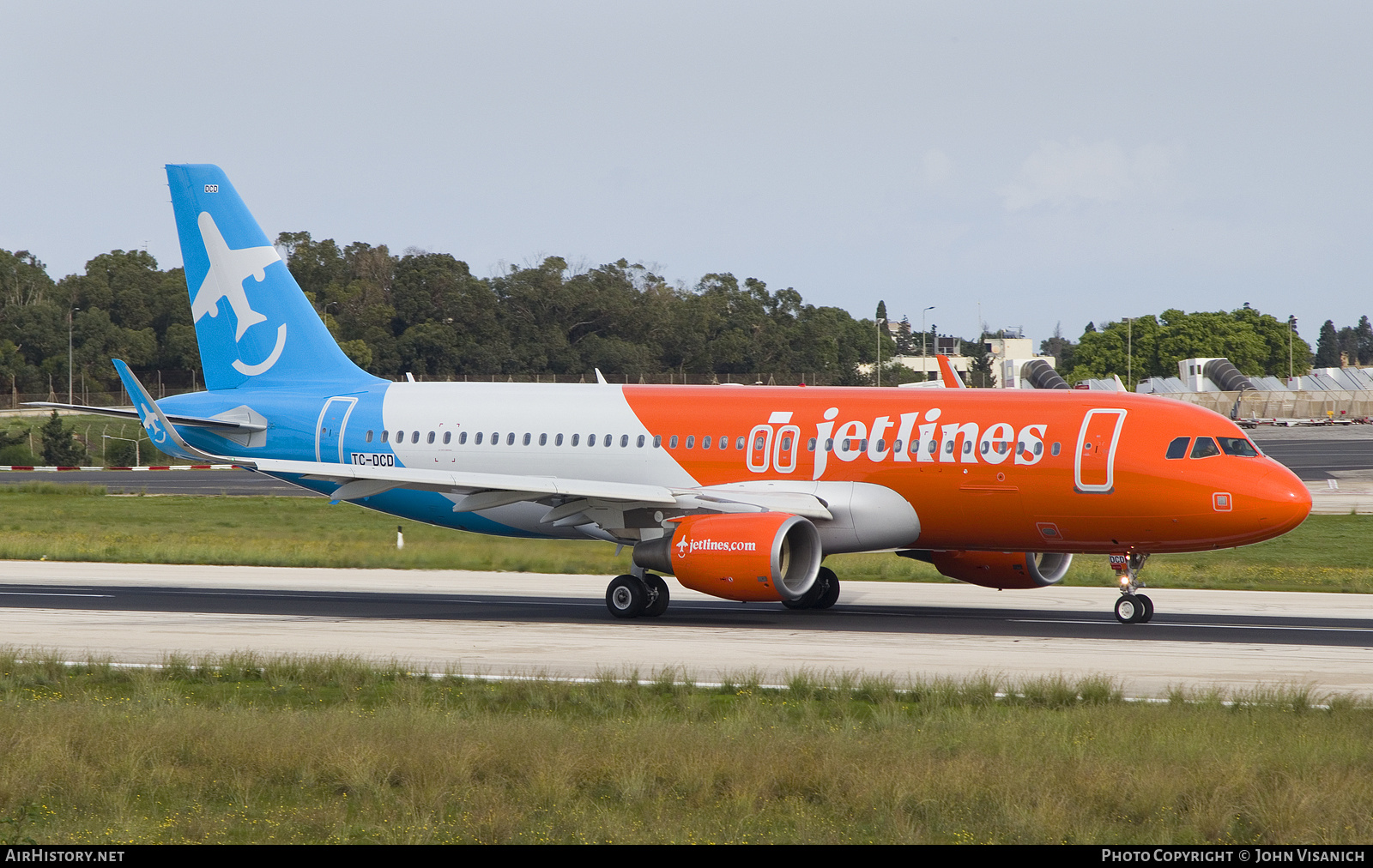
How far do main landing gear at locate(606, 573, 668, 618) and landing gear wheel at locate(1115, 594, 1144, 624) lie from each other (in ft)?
25.3

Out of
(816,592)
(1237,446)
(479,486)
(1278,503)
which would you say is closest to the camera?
(1278,503)

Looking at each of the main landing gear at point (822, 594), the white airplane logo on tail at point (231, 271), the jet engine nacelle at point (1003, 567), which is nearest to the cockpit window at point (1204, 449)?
the jet engine nacelle at point (1003, 567)

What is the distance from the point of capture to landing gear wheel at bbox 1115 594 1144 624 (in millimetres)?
25391

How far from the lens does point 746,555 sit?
24.3 meters

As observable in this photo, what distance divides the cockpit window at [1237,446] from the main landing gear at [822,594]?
7.50 m

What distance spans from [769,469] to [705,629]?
334 cm

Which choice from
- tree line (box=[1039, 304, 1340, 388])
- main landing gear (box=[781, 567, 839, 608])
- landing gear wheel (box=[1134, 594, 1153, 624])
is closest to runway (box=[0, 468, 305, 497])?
main landing gear (box=[781, 567, 839, 608])

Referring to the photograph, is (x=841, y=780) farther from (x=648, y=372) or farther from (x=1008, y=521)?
(x=648, y=372)

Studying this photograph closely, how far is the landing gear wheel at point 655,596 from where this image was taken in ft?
88.3

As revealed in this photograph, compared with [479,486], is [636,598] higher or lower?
lower

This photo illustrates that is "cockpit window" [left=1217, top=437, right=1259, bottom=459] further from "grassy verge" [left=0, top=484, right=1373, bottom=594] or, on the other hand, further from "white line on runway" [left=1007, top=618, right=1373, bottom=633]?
"grassy verge" [left=0, top=484, right=1373, bottom=594]

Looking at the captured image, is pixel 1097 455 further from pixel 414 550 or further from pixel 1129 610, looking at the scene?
pixel 414 550

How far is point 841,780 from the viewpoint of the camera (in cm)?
1245

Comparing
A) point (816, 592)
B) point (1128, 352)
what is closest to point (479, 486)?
point (816, 592)
